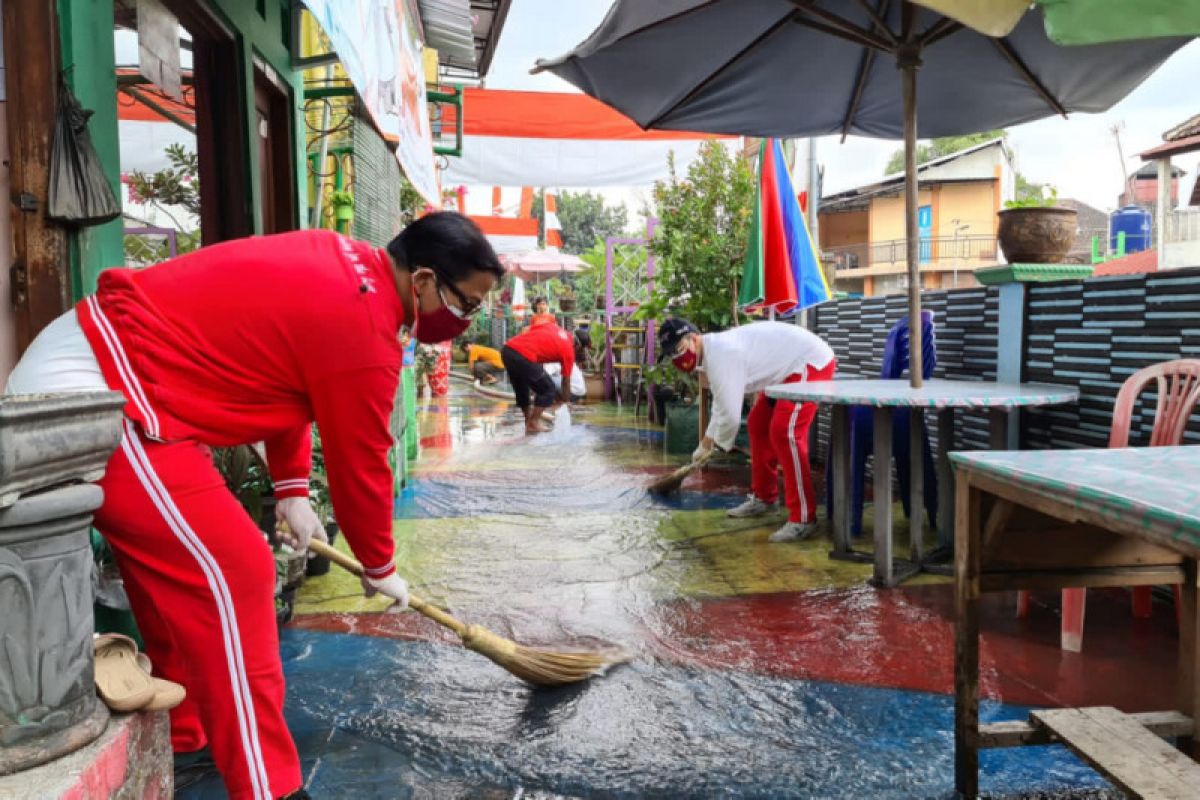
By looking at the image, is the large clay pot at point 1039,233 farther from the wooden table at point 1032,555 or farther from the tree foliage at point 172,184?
the tree foliage at point 172,184

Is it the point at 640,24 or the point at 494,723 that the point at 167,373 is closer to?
the point at 494,723

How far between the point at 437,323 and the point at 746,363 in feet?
11.2

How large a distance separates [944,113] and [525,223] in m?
17.0

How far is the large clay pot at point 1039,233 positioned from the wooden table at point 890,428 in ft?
2.30

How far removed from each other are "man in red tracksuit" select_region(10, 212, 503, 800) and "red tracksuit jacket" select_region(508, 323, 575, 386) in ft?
27.3

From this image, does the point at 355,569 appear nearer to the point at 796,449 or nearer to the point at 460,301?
the point at 460,301

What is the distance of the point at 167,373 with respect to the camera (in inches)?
73.4

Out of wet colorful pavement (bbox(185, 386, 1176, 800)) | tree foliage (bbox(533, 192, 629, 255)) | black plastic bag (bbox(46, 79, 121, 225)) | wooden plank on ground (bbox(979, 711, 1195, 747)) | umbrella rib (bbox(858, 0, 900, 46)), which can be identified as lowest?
wet colorful pavement (bbox(185, 386, 1176, 800))

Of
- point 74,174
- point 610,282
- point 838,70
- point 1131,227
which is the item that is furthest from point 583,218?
point 74,174

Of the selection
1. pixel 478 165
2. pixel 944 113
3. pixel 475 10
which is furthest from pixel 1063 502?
pixel 478 165

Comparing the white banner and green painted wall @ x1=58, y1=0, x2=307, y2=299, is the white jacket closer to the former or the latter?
the white banner

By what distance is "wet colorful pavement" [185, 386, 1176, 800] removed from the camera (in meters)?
2.44

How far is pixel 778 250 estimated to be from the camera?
6605 mm

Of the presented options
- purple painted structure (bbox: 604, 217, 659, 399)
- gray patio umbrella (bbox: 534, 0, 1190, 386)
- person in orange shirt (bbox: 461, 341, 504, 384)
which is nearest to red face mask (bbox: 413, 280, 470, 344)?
gray patio umbrella (bbox: 534, 0, 1190, 386)
